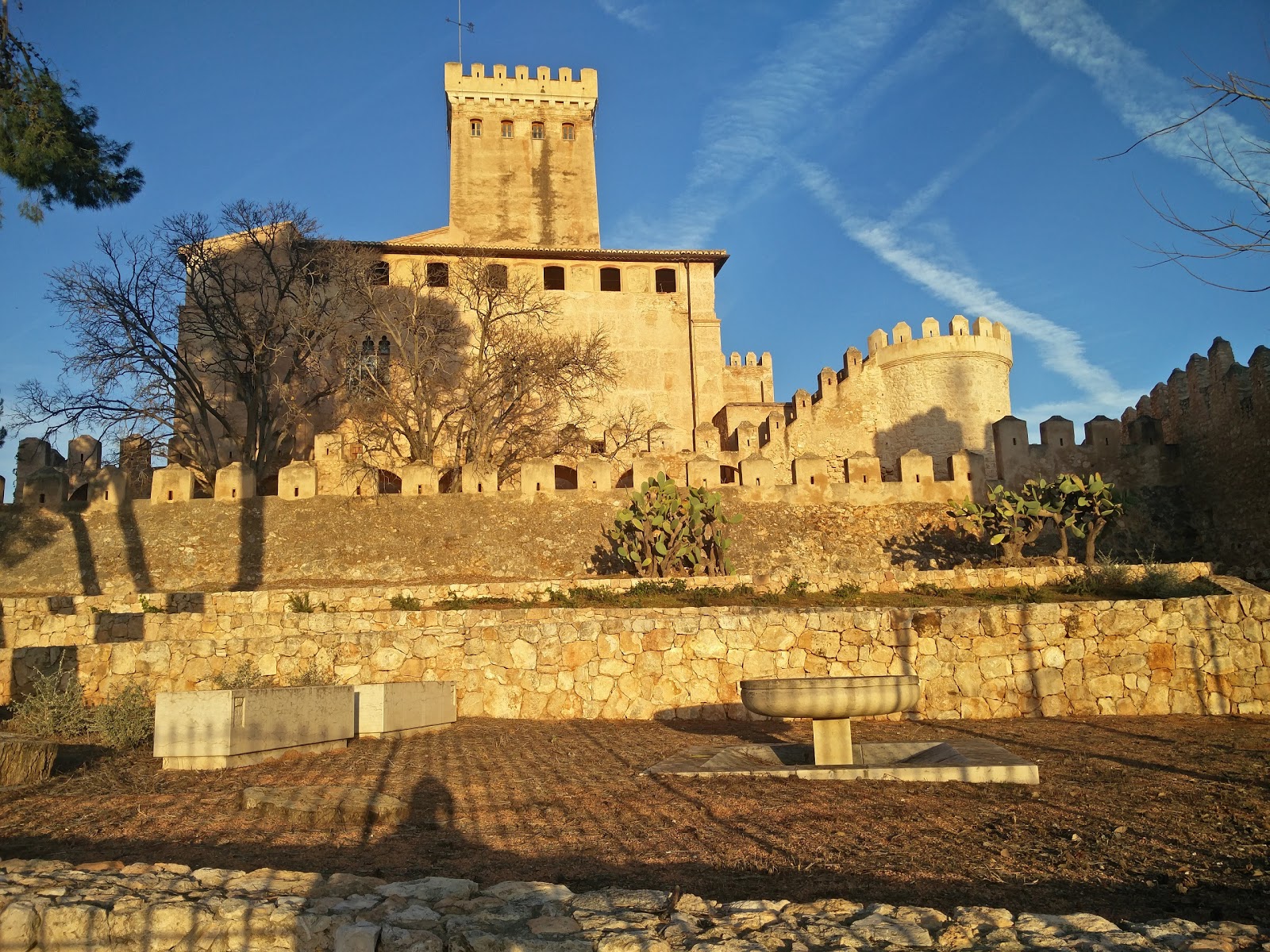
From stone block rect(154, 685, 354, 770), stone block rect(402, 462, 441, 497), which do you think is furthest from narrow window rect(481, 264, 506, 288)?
stone block rect(154, 685, 354, 770)

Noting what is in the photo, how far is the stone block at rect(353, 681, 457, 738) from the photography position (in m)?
9.56

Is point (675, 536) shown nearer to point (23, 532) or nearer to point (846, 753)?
point (846, 753)

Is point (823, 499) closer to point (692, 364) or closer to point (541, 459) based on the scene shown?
point (541, 459)

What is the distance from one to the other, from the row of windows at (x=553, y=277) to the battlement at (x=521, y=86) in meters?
8.79

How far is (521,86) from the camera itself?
40.9 m

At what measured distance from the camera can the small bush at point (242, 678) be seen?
9654mm

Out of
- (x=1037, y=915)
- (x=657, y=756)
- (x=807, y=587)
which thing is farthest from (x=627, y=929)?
(x=807, y=587)

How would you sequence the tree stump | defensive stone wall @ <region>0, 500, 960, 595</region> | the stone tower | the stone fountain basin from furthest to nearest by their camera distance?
the stone tower < defensive stone wall @ <region>0, 500, 960, 595</region> < the stone fountain basin < the tree stump

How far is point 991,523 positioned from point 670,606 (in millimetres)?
8727

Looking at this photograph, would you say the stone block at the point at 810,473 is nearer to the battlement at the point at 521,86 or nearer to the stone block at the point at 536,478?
the stone block at the point at 536,478

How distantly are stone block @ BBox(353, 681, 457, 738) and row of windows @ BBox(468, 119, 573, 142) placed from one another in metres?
34.3

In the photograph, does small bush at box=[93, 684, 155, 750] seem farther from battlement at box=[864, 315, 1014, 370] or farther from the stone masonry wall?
battlement at box=[864, 315, 1014, 370]

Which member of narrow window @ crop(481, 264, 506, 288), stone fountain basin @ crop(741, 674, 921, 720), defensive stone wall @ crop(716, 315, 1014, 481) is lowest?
stone fountain basin @ crop(741, 674, 921, 720)

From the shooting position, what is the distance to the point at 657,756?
8.58 metres
